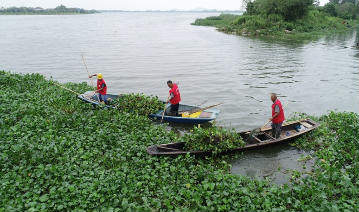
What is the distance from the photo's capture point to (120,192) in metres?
7.73

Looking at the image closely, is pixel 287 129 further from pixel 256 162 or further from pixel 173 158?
pixel 173 158

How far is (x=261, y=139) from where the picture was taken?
1194 cm

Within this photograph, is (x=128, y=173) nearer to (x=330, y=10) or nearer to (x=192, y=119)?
(x=192, y=119)

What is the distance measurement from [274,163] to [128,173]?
17.9 feet

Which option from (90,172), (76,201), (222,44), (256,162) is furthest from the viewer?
(222,44)

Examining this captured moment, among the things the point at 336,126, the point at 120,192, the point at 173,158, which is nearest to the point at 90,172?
the point at 120,192

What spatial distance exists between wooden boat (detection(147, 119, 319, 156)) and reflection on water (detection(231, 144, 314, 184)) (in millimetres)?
432

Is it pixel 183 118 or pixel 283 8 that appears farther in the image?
pixel 283 8

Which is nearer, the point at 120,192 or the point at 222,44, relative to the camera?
the point at 120,192

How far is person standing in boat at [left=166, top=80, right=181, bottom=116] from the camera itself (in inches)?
516

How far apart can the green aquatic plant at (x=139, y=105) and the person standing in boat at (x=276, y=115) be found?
552cm

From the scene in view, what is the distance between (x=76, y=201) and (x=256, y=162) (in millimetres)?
6471

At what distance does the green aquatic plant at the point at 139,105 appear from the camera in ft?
45.8

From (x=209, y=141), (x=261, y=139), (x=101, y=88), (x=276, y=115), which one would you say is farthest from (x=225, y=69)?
(x=209, y=141)
